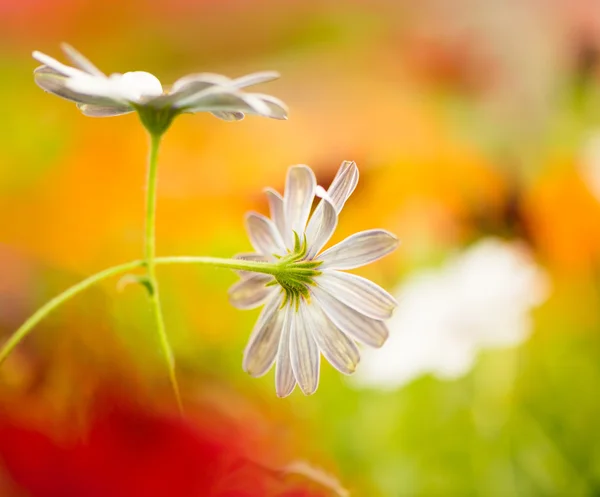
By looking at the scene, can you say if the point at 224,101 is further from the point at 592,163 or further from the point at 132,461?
the point at 592,163

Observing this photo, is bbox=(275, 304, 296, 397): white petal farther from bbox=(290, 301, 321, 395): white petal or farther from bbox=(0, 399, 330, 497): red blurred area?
bbox=(0, 399, 330, 497): red blurred area

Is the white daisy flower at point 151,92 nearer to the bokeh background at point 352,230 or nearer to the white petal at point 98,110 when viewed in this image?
the white petal at point 98,110

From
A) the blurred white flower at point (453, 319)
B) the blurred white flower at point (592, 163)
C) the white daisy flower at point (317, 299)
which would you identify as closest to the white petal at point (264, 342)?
the white daisy flower at point (317, 299)

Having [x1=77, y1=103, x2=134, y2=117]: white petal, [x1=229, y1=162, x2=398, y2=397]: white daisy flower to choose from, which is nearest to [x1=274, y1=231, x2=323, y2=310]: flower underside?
[x1=229, y1=162, x2=398, y2=397]: white daisy flower

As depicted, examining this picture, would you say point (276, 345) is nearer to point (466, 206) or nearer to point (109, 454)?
point (109, 454)

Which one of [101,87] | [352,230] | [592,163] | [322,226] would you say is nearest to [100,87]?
[101,87]

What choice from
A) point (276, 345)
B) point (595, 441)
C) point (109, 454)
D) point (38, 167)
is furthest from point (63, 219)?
point (595, 441)
